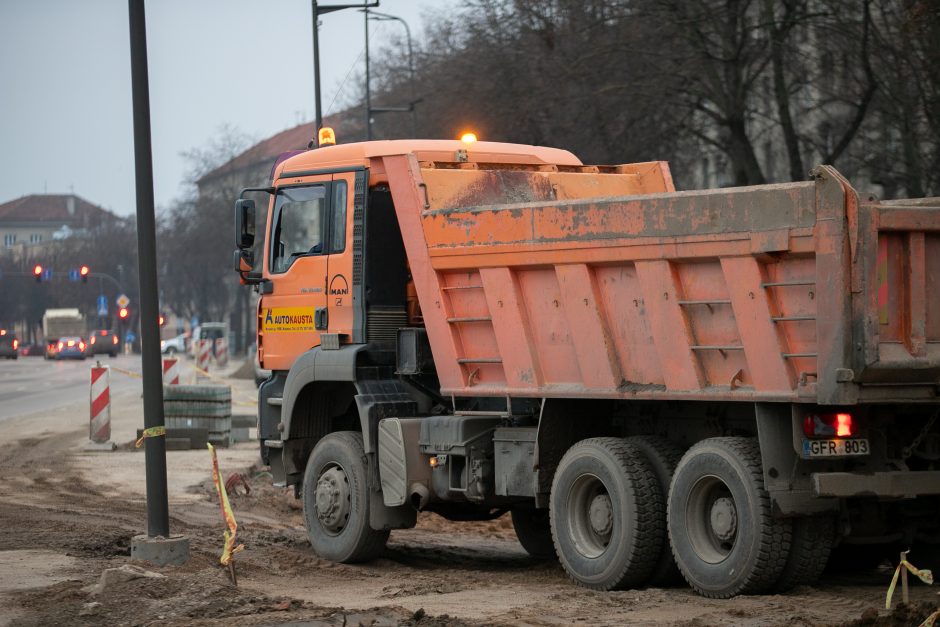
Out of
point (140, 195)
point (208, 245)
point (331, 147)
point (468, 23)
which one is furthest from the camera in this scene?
point (208, 245)

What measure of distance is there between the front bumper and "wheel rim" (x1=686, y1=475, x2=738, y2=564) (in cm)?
71

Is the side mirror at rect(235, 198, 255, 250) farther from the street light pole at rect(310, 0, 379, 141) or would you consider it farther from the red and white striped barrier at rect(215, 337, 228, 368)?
the red and white striped barrier at rect(215, 337, 228, 368)

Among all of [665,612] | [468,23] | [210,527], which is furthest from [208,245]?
[665,612]

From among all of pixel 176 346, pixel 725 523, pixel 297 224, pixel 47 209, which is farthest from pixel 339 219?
pixel 47 209

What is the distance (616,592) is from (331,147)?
482 cm

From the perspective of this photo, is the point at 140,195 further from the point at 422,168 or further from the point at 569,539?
the point at 569,539

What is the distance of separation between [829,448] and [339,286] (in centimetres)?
500

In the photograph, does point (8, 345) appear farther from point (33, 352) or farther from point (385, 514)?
point (385, 514)

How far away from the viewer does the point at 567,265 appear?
9.99m

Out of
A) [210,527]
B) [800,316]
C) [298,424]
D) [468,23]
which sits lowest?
[210,527]

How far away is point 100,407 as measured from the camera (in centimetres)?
2377

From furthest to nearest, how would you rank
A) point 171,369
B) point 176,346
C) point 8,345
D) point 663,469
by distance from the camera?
point 176,346
point 8,345
point 171,369
point 663,469

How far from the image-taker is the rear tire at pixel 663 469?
31.6 ft

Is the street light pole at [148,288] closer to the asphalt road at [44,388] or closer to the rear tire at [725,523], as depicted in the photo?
the rear tire at [725,523]
